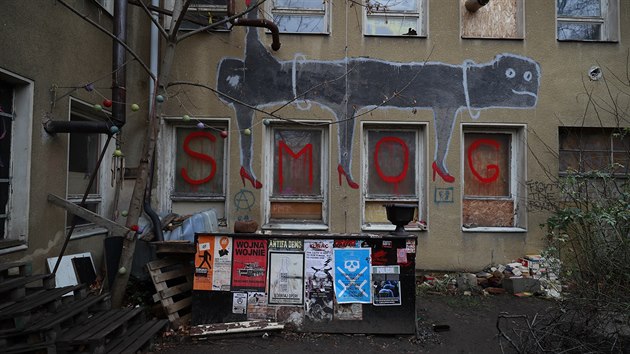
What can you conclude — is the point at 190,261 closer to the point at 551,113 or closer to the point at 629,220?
the point at 629,220

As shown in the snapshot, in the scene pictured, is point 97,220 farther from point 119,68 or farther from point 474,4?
point 474,4

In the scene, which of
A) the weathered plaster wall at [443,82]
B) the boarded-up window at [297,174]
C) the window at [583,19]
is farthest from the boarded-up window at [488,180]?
the boarded-up window at [297,174]

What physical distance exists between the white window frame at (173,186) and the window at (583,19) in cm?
649

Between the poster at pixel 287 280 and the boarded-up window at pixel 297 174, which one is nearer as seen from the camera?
the poster at pixel 287 280

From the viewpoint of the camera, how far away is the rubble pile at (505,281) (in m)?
6.38

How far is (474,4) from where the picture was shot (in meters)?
7.27

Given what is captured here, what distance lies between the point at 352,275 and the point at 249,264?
4.01 feet

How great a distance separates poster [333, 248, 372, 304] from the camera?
4758 millimetres

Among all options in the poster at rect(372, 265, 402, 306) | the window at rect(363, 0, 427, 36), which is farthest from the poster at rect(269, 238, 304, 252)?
the window at rect(363, 0, 427, 36)

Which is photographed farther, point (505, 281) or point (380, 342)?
point (505, 281)

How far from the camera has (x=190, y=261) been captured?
18.0 feet

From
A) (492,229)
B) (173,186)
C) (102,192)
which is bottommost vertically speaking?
(492,229)

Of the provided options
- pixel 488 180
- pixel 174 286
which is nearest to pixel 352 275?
pixel 174 286

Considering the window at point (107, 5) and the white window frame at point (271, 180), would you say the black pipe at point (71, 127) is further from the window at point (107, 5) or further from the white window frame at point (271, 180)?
the white window frame at point (271, 180)
